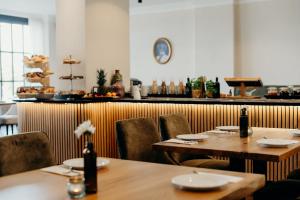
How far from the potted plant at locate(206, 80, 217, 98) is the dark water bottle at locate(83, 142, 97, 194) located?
3.89 metres

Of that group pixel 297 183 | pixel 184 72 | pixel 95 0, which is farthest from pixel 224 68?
pixel 297 183

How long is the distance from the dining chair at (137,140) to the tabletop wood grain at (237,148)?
290mm

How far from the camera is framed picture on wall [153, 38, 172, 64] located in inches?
444

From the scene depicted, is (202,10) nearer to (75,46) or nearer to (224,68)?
(224,68)

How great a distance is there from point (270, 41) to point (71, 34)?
5.10 meters

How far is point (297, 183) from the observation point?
315 centimetres

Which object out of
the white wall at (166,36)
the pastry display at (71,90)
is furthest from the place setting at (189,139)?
the white wall at (166,36)

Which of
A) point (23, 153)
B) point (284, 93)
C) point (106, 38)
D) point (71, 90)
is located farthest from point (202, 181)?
point (106, 38)

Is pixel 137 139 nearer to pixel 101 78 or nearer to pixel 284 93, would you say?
pixel 284 93

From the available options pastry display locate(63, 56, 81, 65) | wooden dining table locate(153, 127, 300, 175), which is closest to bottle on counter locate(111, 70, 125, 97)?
pastry display locate(63, 56, 81, 65)

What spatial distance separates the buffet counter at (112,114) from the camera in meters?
4.94

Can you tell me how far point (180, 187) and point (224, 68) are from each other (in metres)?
8.49

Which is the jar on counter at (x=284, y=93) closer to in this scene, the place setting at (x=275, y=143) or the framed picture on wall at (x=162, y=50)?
the place setting at (x=275, y=143)

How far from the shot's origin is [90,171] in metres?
1.92
